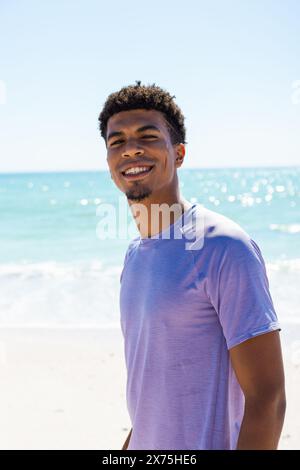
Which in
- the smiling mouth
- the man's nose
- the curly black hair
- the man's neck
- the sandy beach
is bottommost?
the sandy beach

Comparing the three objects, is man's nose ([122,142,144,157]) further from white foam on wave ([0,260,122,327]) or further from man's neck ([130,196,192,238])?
white foam on wave ([0,260,122,327])

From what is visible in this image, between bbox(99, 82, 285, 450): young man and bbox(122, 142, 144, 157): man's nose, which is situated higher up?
bbox(122, 142, 144, 157): man's nose

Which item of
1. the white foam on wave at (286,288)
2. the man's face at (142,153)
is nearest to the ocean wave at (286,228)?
the white foam on wave at (286,288)

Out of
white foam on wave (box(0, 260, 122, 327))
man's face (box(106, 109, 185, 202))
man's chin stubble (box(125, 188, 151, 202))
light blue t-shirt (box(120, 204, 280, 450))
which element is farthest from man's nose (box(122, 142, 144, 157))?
white foam on wave (box(0, 260, 122, 327))

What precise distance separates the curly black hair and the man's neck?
1.10ft

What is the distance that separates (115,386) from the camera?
6.06 m

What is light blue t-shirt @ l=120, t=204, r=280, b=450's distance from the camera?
1534mm

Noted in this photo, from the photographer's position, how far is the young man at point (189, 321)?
1.52 meters

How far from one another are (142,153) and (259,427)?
1.11 meters

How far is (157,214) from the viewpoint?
6.58 ft

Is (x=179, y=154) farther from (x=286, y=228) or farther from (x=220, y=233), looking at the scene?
(x=286, y=228)

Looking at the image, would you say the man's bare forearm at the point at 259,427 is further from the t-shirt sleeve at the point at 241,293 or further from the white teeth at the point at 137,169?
the white teeth at the point at 137,169
